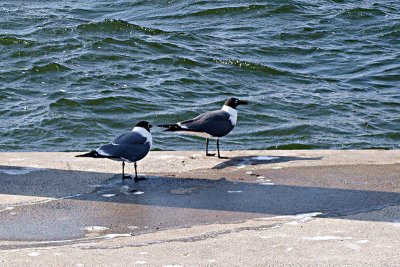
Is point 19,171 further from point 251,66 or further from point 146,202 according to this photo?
point 251,66

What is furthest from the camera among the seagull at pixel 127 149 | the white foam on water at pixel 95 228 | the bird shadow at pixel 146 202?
the seagull at pixel 127 149

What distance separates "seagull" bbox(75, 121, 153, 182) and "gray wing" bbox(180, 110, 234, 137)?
2.73ft

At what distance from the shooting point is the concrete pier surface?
220 inches

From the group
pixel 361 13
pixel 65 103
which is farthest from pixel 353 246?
pixel 361 13

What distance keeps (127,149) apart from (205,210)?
1100 millimetres

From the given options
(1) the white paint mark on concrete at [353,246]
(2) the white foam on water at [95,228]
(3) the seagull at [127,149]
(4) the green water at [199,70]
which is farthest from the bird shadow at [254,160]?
(4) the green water at [199,70]

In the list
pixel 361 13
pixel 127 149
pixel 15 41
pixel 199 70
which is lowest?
pixel 199 70

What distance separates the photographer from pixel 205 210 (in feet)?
21.4

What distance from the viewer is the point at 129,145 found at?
742 cm

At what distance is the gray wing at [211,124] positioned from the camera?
8453 millimetres

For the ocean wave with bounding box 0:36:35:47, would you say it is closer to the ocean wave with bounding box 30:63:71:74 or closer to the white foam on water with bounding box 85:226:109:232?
the ocean wave with bounding box 30:63:71:74

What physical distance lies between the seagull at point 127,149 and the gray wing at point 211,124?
83cm

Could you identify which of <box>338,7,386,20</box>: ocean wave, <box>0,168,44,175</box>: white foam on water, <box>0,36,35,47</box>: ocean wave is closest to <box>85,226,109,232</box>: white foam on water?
<box>0,168,44,175</box>: white foam on water

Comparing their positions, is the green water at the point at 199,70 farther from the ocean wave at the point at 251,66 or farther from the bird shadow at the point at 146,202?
the bird shadow at the point at 146,202
